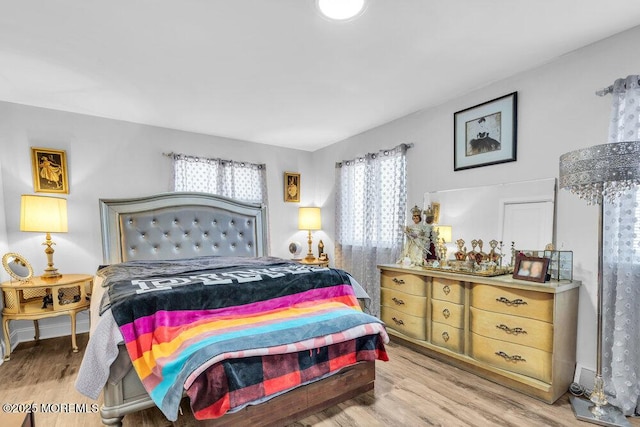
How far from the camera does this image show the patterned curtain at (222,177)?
3676mm

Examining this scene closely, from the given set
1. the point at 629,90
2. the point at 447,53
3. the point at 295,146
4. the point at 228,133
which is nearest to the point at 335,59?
the point at 447,53

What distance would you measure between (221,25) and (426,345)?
111 inches

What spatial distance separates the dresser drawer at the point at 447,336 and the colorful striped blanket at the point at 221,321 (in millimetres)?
807

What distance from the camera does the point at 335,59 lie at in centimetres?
216

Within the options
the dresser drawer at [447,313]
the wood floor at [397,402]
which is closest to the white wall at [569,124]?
the wood floor at [397,402]

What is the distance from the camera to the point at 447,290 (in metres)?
2.49

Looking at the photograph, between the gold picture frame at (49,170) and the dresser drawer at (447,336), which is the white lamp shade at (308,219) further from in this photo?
the gold picture frame at (49,170)

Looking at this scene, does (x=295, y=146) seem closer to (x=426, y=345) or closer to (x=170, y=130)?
(x=170, y=130)

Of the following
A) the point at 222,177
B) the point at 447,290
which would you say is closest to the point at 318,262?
the point at 222,177

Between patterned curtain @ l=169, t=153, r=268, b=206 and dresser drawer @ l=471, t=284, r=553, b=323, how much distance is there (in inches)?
112

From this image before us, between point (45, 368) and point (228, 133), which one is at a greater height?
point (228, 133)

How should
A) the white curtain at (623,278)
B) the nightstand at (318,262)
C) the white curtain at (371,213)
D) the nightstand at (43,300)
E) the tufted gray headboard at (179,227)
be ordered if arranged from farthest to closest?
the nightstand at (318,262) → the white curtain at (371,213) → the tufted gray headboard at (179,227) → the nightstand at (43,300) → the white curtain at (623,278)

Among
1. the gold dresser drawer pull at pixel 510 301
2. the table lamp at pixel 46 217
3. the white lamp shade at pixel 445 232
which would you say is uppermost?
the table lamp at pixel 46 217

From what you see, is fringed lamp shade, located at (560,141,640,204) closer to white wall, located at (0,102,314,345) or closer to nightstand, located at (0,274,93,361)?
white wall, located at (0,102,314,345)
